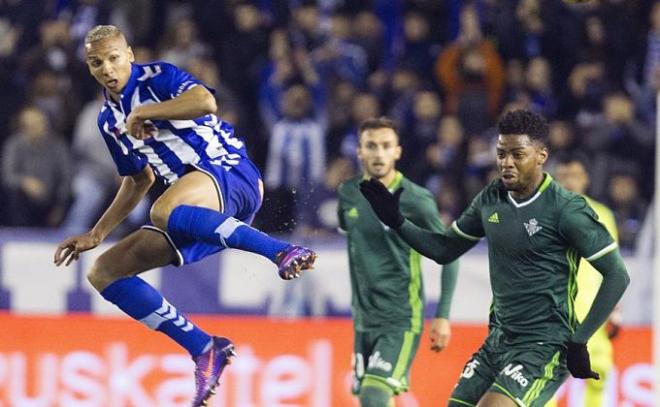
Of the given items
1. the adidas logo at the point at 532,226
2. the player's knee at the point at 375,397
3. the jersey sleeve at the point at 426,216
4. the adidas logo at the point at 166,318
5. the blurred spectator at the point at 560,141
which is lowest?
the player's knee at the point at 375,397

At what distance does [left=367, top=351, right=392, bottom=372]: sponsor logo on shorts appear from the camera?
8.44m

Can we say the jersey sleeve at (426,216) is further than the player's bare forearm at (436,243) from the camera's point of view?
Yes

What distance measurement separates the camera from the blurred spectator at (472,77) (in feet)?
43.1

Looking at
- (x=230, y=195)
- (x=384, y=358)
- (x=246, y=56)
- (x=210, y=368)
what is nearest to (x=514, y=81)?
(x=246, y=56)

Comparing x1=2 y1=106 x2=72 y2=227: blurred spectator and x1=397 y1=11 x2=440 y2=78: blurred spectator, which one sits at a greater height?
x1=397 y1=11 x2=440 y2=78: blurred spectator

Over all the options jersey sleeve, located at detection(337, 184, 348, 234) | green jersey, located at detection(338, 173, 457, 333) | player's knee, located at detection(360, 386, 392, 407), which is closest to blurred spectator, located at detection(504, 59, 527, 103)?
jersey sleeve, located at detection(337, 184, 348, 234)

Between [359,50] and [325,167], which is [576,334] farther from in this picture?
[359,50]

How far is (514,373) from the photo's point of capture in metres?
6.83

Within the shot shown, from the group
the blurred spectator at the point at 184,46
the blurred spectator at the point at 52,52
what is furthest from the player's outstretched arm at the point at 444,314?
the blurred spectator at the point at 52,52

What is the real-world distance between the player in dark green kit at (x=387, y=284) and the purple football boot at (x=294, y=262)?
1.72 meters

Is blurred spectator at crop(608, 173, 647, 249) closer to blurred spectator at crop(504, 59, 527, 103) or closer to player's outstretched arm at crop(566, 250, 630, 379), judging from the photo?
blurred spectator at crop(504, 59, 527, 103)

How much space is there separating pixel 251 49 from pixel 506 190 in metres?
7.06

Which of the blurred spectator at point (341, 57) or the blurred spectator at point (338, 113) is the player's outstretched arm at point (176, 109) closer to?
the blurred spectator at point (338, 113)

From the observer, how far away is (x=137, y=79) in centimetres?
727
